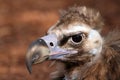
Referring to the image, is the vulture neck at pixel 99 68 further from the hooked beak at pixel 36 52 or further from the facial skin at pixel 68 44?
the hooked beak at pixel 36 52

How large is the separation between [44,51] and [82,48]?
0.33 m

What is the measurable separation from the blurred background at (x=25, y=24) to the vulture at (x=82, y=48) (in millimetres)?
2766

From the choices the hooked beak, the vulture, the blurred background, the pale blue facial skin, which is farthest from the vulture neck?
the blurred background

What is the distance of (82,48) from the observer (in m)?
4.75

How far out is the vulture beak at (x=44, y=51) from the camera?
454 centimetres

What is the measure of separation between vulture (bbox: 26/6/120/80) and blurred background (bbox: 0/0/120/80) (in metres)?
2.77

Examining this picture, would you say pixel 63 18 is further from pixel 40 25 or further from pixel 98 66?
pixel 40 25

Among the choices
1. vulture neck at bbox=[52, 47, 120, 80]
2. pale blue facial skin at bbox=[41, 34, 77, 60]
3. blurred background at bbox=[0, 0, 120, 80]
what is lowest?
blurred background at bbox=[0, 0, 120, 80]

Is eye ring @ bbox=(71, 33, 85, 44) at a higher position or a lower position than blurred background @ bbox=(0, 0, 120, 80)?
higher

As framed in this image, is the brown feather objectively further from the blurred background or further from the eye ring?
the blurred background

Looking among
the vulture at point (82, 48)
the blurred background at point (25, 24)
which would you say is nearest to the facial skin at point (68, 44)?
the vulture at point (82, 48)

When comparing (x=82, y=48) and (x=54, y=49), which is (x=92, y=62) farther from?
(x=54, y=49)

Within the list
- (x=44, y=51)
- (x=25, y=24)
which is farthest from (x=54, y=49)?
(x=25, y=24)

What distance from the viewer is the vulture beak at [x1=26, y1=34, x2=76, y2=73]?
4.54 m
